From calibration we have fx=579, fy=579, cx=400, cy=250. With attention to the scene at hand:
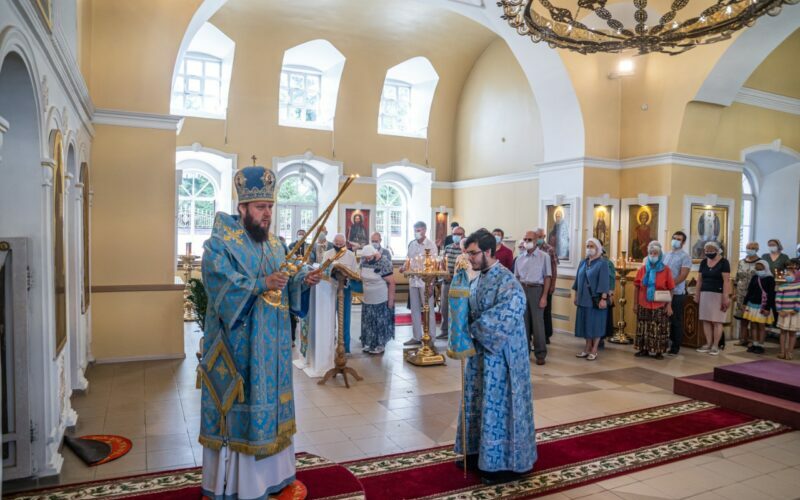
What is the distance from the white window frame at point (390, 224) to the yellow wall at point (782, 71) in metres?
9.53

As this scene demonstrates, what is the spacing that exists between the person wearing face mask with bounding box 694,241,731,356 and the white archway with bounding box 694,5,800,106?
9.87 ft

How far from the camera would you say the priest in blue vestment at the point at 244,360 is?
3.24 m

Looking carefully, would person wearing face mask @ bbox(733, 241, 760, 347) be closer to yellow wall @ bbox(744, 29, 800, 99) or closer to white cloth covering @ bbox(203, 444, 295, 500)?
yellow wall @ bbox(744, 29, 800, 99)

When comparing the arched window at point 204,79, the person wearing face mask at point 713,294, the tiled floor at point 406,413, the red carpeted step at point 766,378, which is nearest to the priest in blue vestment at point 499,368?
the tiled floor at point 406,413

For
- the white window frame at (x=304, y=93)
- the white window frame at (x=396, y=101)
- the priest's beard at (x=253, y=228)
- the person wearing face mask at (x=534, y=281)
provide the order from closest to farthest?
the priest's beard at (x=253, y=228)
the person wearing face mask at (x=534, y=281)
the white window frame at (x=304, y=93)
the white window frame at (x=396, y=101)

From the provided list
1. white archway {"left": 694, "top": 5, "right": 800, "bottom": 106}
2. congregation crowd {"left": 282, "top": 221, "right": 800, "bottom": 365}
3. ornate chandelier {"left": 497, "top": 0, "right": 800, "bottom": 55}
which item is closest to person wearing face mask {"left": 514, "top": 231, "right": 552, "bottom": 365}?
congregation crowd {"left": 282, "top": 221, "right": 800, "bottom": 365}

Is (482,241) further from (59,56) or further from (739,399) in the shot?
(739,399)

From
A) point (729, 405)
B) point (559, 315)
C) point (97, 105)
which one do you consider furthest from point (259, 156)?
point (729, 405)

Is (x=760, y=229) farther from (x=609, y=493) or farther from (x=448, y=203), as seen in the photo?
(x=609, y=493)

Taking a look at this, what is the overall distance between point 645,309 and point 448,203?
9.18 meters

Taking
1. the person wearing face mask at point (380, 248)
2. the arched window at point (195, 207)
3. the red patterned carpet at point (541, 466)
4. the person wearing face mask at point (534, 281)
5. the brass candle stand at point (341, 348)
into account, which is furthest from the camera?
the arched window at point (195, 207)

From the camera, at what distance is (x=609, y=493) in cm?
400

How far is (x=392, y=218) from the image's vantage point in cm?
1775

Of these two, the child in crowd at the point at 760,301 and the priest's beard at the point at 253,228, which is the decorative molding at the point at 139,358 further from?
the child in crowd at the point at 760,301
